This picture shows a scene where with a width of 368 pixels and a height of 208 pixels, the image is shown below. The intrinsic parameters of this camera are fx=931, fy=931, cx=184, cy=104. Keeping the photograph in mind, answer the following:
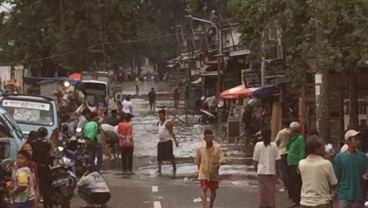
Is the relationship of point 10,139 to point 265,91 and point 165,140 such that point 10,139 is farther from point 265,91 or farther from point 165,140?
point 265,91

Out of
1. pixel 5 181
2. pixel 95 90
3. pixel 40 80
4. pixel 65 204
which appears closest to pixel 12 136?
pixel 65 204

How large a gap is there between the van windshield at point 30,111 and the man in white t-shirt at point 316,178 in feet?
44.9

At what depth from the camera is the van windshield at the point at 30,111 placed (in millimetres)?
24781

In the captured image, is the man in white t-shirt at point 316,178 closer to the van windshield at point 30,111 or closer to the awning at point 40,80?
the van windshield at point 30,111

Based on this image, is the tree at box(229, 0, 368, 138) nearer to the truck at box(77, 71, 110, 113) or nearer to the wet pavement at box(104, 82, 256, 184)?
the wet pavement at box(104, 82, 256, 184)

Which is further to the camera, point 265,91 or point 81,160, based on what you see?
point 265,91

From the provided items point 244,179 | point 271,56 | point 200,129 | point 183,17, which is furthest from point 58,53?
point 183,17

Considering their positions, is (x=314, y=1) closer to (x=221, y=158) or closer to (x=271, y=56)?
(x=221, y=158)

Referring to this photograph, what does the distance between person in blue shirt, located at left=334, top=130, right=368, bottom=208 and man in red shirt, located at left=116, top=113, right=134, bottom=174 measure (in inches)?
485

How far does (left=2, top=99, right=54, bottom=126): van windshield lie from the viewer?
24.8 metres

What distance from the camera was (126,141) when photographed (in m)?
24.7

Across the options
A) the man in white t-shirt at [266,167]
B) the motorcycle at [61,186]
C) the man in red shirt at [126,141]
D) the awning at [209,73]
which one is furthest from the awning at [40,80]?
the man in white t-shirt at [266,167]

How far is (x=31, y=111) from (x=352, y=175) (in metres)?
14.1

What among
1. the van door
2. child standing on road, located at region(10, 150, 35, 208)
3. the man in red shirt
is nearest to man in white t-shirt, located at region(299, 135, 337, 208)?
child standing on road, located at region(10, 150, 35, 208)
